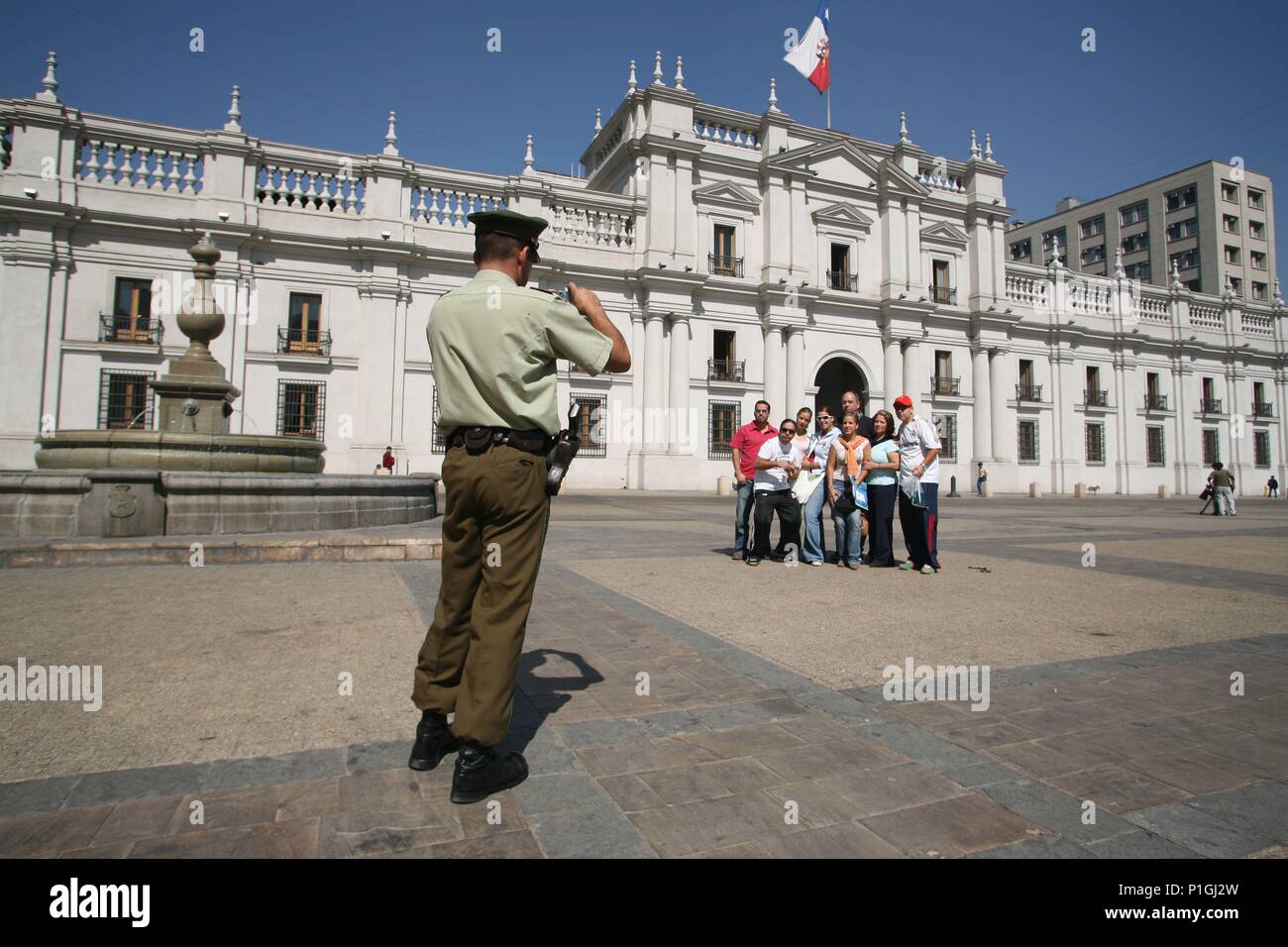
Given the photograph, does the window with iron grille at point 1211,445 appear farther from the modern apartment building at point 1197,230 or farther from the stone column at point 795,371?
the stone column at point 795,371

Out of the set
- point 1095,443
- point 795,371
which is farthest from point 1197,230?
point 795,371

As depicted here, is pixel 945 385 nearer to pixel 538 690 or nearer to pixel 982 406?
pixel 982 406

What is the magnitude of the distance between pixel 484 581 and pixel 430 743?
1.99ft

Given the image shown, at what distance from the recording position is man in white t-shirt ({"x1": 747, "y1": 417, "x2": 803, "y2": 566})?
313 inches

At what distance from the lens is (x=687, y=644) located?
4133 mm

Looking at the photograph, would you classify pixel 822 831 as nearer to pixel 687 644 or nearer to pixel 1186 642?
pixel 687 644

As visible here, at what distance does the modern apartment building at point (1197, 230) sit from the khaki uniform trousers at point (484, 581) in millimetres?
63735

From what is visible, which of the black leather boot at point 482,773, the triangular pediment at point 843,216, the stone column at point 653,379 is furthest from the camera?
the triangular pediment at point 843,216

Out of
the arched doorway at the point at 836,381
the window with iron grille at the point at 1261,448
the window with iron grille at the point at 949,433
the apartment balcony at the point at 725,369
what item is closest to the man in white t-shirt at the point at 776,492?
the apartment balcony at the point at 725,369

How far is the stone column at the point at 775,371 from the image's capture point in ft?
94.8

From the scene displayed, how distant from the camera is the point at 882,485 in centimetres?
776
